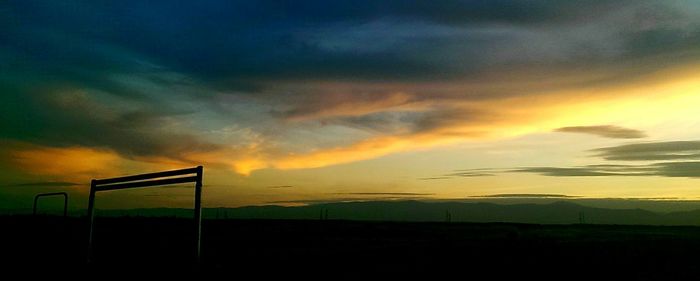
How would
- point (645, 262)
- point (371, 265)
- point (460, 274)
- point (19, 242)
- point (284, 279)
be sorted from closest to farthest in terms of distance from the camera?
point (284, 279) < point (460, 274) < point (371, 265) < point (645, 262) < point (19, 242)

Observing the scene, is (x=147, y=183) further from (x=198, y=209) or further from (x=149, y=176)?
(x=198, y=209)


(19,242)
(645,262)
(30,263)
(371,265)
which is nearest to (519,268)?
(371,265)

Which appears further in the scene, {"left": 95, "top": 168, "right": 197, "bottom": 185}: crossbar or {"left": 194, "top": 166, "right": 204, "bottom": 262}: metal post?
{"left": 95, "top": 168, "right": 197, "bottom": 185}: crossbar

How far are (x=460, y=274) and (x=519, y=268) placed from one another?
2.65m

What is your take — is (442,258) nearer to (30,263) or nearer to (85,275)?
(85,275)

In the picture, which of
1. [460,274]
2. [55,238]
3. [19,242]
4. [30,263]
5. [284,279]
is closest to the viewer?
[284,279]

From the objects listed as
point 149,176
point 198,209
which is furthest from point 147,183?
point 198,209

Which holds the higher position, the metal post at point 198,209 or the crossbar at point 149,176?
the crossbar at point 149,176

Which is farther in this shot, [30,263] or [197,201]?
[30,263]

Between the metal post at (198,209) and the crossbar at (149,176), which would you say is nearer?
the metal post at (198,209)

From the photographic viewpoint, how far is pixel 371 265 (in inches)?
679

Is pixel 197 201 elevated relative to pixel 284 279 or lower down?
elevated

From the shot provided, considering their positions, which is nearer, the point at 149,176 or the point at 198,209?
the point at 198,209

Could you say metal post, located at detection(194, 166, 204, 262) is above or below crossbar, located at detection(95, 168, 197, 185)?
below
